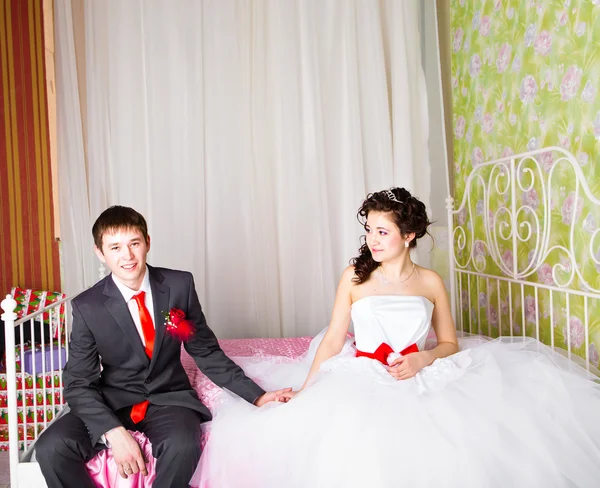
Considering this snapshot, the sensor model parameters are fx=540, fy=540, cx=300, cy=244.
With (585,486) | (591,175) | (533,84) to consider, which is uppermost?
(533,84)

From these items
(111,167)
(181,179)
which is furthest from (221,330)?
(111,167)

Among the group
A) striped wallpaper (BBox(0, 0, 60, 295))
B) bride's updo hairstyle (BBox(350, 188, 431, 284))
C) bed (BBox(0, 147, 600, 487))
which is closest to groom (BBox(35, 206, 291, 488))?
bed (BBox(0, 147, 600, 487))

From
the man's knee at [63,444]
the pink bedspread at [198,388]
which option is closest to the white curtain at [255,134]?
the pink bedspread at [198,388]

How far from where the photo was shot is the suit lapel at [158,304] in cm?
178

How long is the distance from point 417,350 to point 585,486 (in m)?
0.65

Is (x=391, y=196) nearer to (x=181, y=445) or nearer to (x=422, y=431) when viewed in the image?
(x=422, y=431)

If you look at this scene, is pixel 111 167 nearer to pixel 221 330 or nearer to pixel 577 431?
pixel 221 330

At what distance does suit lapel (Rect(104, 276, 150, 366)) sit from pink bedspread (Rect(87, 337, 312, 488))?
0.26 m

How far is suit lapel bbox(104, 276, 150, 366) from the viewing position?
178 centimetres

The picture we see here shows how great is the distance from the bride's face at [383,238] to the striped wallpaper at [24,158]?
2.48 meters

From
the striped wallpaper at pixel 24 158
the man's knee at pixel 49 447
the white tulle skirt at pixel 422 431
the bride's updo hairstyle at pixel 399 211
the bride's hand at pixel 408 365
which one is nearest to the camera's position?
the white tulle skirt at pixel 422 431

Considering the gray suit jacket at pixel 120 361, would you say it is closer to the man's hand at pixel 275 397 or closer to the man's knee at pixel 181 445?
the man's hand at pixel 275 397

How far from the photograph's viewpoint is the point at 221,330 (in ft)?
10.3

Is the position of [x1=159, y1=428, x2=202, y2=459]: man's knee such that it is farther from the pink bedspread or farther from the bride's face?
the bride's face
